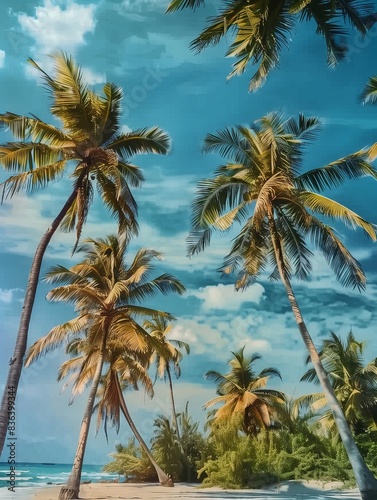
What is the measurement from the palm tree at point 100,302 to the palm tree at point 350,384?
7.86 metres

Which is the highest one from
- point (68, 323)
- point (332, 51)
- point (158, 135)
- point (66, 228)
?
point (158, 135)

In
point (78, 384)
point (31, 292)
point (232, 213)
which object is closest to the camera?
point (31, 292)

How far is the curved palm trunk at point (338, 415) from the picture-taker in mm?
11406

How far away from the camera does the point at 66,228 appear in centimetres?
1393

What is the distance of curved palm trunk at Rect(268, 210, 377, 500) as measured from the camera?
11406 mm

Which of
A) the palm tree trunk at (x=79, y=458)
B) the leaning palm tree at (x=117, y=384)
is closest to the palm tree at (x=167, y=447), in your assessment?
the leaning palm tree at (x=117, y=384)

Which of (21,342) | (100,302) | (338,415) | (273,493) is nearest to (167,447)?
(273,493)

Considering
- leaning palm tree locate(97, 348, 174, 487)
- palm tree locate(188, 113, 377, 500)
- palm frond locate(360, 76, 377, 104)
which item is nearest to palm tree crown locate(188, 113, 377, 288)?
palm tree locate(188, 113, 377, 500)

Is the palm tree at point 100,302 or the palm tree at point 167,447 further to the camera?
the palm tree at point 167,447

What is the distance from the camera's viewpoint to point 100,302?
1684 cm

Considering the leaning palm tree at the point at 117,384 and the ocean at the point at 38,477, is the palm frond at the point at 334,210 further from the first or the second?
the ocean at the point at 38,477

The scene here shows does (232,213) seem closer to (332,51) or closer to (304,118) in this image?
(304,118)

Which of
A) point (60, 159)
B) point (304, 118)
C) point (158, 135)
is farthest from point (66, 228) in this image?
point (304, 118)

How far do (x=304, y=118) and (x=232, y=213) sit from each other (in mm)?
3303
